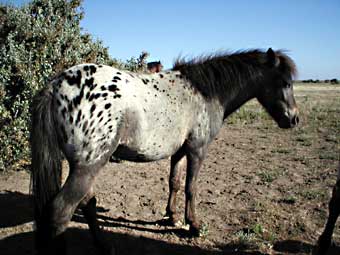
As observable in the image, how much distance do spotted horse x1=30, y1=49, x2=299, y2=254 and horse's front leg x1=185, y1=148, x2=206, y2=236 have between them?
0.04 feet

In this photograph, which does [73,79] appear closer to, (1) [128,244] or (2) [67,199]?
(2) [67,199]

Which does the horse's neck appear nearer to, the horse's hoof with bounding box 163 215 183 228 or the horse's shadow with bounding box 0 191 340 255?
the horse's hoof with bounding box 163 215 183 228

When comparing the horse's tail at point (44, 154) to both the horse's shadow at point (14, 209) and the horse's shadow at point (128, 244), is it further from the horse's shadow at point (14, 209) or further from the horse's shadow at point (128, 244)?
the horse's shadow at point (14, 209)

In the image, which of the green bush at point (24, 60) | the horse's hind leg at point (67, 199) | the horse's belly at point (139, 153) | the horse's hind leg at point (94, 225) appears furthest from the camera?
the green bush at point (24, 60)

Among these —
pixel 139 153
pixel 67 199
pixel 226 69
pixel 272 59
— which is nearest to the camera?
pixel 67 199

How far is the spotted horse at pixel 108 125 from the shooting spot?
9.98 feet

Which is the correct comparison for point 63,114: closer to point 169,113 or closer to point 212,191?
point 169,113

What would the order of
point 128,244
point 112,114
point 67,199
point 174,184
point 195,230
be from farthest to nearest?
point 174,184 < point 195,230 < point 128,244 < point 112,114 < point 67,199

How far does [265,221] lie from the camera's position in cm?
457

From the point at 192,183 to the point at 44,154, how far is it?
2.03 m

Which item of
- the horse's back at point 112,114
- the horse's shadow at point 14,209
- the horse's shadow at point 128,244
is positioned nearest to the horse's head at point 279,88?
the horse's back at point 112,114

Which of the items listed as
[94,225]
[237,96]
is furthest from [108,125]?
[237,96]

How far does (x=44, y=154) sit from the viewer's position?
311cm

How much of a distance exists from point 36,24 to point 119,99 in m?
4.36
